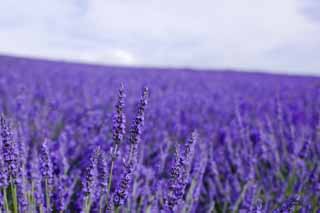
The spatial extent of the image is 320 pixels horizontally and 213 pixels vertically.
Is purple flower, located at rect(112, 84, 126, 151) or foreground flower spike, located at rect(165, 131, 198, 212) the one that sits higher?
purple flower, located at rect(112, 84, 126, 151)

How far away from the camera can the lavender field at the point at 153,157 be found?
1.24 meters

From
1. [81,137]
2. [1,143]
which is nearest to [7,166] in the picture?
[1,143]

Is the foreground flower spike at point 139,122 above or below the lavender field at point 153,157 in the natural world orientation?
above

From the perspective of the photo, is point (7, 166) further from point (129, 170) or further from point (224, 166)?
point (224, 166)

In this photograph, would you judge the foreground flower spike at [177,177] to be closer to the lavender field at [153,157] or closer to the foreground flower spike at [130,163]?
the lavender field at [153,157]

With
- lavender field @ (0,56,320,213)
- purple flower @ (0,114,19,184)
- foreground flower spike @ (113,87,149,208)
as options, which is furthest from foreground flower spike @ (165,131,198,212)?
purple flower @ (0,114,19,184)

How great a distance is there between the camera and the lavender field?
1.24 m

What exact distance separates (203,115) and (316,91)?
10.1 ft

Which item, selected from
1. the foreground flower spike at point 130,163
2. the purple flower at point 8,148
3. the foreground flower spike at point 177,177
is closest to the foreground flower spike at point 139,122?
the foreground flower spike at point 130,163

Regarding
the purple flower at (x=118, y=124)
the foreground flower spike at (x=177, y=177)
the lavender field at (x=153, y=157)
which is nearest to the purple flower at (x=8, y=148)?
the lavender field at (x=153, y=157)

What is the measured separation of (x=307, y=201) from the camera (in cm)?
205

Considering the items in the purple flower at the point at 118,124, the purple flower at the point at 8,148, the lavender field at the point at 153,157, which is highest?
the purple flower at the point at 118,124

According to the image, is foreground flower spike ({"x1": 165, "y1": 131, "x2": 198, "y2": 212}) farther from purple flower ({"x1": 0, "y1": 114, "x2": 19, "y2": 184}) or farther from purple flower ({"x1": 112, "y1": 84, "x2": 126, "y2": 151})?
purple flower ({"x1": 0, "y1": 114, "x2": 19, "y2": 184})

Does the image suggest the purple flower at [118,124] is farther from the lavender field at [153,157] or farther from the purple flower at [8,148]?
the purple flower at [8,148]
